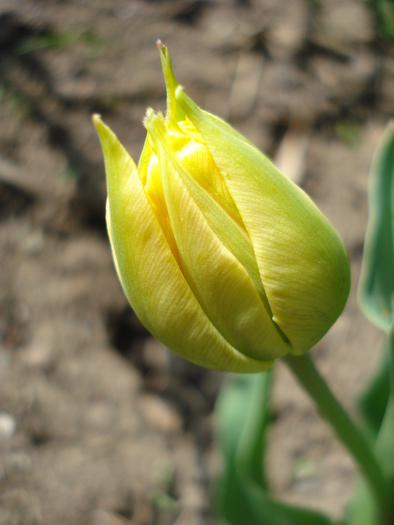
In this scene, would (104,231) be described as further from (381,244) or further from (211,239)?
(211,239)

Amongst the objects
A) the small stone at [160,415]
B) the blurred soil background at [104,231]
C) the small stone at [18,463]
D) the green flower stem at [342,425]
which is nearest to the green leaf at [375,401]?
the green flower stem at [342,425]

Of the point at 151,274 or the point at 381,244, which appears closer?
the point at 151,274

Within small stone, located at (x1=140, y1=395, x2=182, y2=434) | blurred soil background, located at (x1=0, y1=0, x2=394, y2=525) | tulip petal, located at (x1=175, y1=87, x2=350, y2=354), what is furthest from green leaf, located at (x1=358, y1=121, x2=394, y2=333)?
A: small stone, located at (x1=140, y1=395, x2=182, y2=434)

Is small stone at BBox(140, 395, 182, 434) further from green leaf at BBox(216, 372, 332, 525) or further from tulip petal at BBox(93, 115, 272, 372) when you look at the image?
tulip petal at BBox(93, 115, 272, 372)

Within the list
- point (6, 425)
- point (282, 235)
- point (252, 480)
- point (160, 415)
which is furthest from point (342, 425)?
point (6, 425)

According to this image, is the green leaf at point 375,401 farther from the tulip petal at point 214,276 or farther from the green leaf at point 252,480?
the tulip petal at point 214,276

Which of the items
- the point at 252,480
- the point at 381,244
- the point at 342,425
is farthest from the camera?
the point at 252,480

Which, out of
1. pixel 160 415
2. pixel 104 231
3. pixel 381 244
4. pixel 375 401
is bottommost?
pixel 160 415
